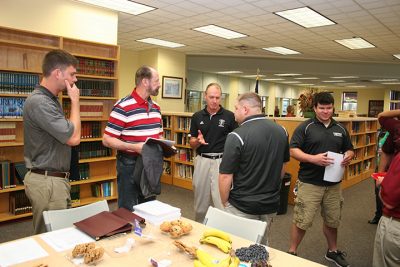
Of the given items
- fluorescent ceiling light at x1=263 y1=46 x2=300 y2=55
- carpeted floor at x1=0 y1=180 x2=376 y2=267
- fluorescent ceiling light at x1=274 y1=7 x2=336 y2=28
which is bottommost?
carpeted floor at x1=0 y1=180 x2=376 y2=267

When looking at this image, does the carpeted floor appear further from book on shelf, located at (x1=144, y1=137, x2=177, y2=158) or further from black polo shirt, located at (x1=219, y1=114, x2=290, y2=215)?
book on shelf, located at (x1=144, y1=137, x2=177, y2=158)

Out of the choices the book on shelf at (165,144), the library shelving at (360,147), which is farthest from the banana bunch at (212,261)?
the library shelving at (360,147)

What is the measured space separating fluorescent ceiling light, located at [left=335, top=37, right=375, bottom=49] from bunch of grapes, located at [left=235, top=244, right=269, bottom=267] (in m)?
6.73

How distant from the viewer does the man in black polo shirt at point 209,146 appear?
3.25 metres

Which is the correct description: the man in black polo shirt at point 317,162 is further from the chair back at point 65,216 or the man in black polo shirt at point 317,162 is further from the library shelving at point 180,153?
the library shelving at point 180,153

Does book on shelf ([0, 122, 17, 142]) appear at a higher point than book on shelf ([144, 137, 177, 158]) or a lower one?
lower

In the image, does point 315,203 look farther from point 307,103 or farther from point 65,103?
point 65,103

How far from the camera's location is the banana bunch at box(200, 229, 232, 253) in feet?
5.02

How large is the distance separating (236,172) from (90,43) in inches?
145

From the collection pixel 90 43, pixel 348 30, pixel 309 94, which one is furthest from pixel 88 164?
pixel 348 30

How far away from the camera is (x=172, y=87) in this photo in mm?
8586

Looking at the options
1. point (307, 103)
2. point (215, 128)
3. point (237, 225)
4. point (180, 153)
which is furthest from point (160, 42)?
point (237, 225)

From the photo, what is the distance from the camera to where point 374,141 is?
7777 mm

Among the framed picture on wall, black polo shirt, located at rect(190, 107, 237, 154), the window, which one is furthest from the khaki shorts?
the window
